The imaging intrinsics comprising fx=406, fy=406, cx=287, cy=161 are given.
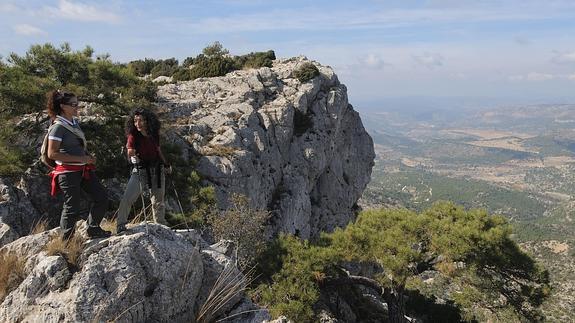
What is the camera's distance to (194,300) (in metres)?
6.86

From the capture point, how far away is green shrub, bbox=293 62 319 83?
3189cm

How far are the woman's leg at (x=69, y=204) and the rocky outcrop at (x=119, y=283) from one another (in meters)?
0.42

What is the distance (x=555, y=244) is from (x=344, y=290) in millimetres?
123260

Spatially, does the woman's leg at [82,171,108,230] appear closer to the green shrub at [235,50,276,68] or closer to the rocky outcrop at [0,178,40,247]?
the rocky outcrop at [0,178,40,247]

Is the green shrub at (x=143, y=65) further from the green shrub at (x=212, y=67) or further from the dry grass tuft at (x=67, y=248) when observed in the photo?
the dry grass tuft at (x=67, y=248)

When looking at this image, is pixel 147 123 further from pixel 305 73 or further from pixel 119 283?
pixel 305 73

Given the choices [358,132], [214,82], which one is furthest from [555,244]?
[214,82]

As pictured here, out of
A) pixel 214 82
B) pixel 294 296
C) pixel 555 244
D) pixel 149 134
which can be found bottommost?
pixel 555 244

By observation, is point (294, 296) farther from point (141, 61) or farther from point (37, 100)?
point (141, 61)

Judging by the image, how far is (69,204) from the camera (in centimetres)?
660

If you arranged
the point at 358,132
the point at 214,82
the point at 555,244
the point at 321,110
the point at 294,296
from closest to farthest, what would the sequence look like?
1. the point at 294,296
2. the point at 214,82
3. the point at 321,110
4. the point at 358,132
5. the point at 555,244

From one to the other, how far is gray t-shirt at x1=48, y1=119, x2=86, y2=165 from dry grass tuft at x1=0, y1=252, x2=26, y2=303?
167 cm

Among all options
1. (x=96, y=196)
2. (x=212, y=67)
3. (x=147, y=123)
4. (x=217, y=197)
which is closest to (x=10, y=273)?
(x=96, y=196)

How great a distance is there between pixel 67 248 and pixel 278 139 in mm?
21691
